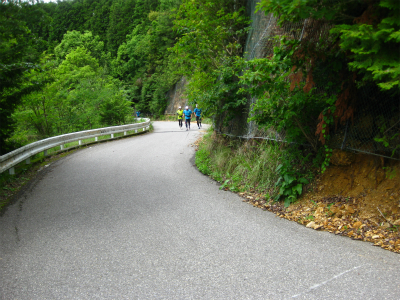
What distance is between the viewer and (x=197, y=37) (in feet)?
34.6

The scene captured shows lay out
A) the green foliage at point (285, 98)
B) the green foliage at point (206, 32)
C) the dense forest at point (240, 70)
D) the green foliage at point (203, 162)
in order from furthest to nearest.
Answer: the green foliage at point (206, 32) → the green foliage at point (203, 162) → the green foliage at point (285, 98) → the dense forest at point (240, 70)

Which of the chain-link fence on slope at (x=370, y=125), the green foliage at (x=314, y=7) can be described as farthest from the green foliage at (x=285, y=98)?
the green foliage at (x=314, y=7)

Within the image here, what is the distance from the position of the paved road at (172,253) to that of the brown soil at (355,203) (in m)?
0.31

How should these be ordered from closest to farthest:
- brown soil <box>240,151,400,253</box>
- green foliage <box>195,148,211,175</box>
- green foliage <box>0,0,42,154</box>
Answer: brown soil <box>240,151,400,253</box> < green foliage <box>0,0,42,154</box> < green foliage <box>195,148,211,175</box>

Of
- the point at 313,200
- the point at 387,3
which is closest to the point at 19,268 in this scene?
the point at 313,200

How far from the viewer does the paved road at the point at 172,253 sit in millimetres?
3590

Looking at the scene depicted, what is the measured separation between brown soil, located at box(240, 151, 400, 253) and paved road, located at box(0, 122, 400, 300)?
309 mm

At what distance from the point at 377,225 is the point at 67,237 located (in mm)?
A: 5004

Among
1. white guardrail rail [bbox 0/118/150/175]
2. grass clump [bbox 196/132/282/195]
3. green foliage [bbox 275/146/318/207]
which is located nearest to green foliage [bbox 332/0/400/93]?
green foliage [bbox 275/146/318/207]

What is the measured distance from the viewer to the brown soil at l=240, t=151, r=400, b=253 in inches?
189

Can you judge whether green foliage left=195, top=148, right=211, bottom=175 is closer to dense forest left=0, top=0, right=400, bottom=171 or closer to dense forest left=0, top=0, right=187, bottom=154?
dense forest left=0, top=0, right=400, bottom=171

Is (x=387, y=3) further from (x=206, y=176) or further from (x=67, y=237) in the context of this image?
(x=206, y=176)

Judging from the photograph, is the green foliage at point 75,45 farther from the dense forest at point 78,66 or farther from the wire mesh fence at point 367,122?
the wire mesh fence at point 367,122

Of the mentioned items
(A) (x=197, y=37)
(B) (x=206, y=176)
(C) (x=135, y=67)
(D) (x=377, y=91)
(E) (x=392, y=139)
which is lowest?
(B) (x=206, y=176)
